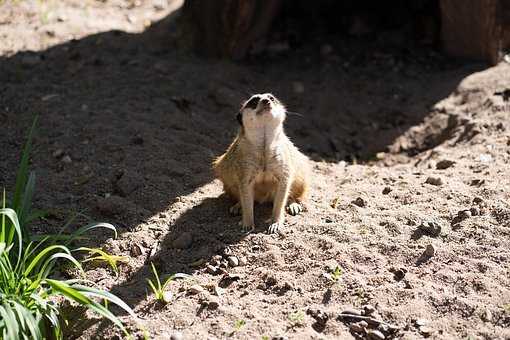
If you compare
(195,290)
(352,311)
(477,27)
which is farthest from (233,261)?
(477,27)

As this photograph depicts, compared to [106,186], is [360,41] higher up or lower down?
higher up

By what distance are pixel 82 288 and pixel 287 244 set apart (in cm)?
102

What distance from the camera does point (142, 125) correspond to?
180 inches

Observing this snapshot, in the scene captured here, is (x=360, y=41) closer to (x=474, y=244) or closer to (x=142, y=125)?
(x=142, y=125)

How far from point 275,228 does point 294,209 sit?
0.92 ft

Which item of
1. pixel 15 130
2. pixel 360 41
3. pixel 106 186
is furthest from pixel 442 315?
pixel 360 41

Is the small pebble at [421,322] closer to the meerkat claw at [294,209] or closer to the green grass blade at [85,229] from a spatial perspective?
the meerkat claw at [294,209]

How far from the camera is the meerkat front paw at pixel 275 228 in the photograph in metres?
3.57

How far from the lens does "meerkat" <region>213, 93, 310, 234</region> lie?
142 inches

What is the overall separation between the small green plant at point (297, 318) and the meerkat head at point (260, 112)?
1036 mm

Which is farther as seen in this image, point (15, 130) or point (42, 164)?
point (15, 130)

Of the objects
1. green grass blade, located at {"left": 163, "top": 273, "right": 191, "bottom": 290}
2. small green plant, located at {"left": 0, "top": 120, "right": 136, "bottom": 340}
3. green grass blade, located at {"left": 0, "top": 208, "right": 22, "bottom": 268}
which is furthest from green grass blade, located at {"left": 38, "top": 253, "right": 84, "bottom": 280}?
green grass blade, located at {"left": 163, "top": 273, "right": 191, "bottom": 290}

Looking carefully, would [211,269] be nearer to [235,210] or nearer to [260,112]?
[235,210]

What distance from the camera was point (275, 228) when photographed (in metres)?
3.59
